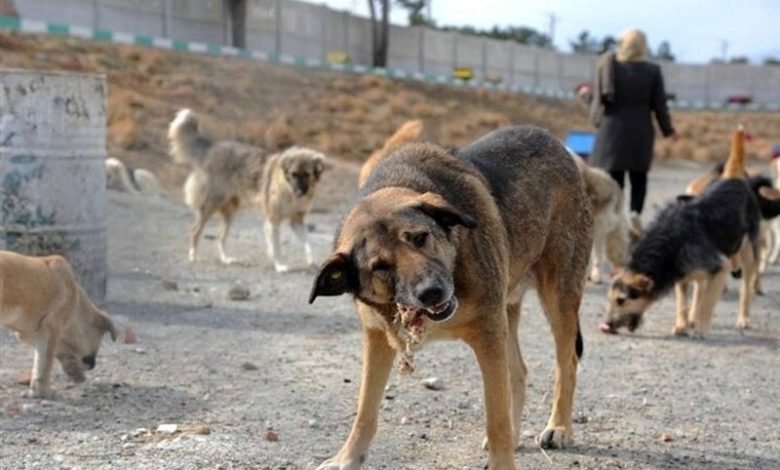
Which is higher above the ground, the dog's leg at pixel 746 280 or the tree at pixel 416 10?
the tree at pixel 416 10

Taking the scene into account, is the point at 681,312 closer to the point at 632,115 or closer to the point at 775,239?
the point at 632,115

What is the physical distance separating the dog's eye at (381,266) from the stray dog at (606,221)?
24.0ft

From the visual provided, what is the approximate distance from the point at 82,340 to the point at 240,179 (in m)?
7.11

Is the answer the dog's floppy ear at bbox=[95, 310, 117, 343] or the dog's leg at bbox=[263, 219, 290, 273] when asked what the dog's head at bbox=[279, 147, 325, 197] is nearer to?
the dog's leg at bbox=[263, 219, 290, 273]

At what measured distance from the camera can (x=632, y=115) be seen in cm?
1149

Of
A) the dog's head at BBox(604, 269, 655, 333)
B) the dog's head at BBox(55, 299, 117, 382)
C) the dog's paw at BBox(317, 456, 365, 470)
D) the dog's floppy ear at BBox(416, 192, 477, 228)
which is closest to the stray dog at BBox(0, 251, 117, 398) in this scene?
the dog's head at BBox(55, 299, 117, 382)

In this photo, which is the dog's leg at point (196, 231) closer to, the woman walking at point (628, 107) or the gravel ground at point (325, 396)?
the gravel ground at point (325, 396)

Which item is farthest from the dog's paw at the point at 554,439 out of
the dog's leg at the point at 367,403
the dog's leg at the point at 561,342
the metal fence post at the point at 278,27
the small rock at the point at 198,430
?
the metal fence post at the point at 278,27

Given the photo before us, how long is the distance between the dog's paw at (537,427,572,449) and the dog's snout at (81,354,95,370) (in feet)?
9.00

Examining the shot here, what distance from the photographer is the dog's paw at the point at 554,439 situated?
565 centimetres

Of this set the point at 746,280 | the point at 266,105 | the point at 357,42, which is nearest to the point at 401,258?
the point at 746,280

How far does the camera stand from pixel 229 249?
14.0 metres

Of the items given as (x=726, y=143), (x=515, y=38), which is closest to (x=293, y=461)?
(x=726, y=143)

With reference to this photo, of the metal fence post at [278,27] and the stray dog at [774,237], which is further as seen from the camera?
the metal fence post at [278,27]
